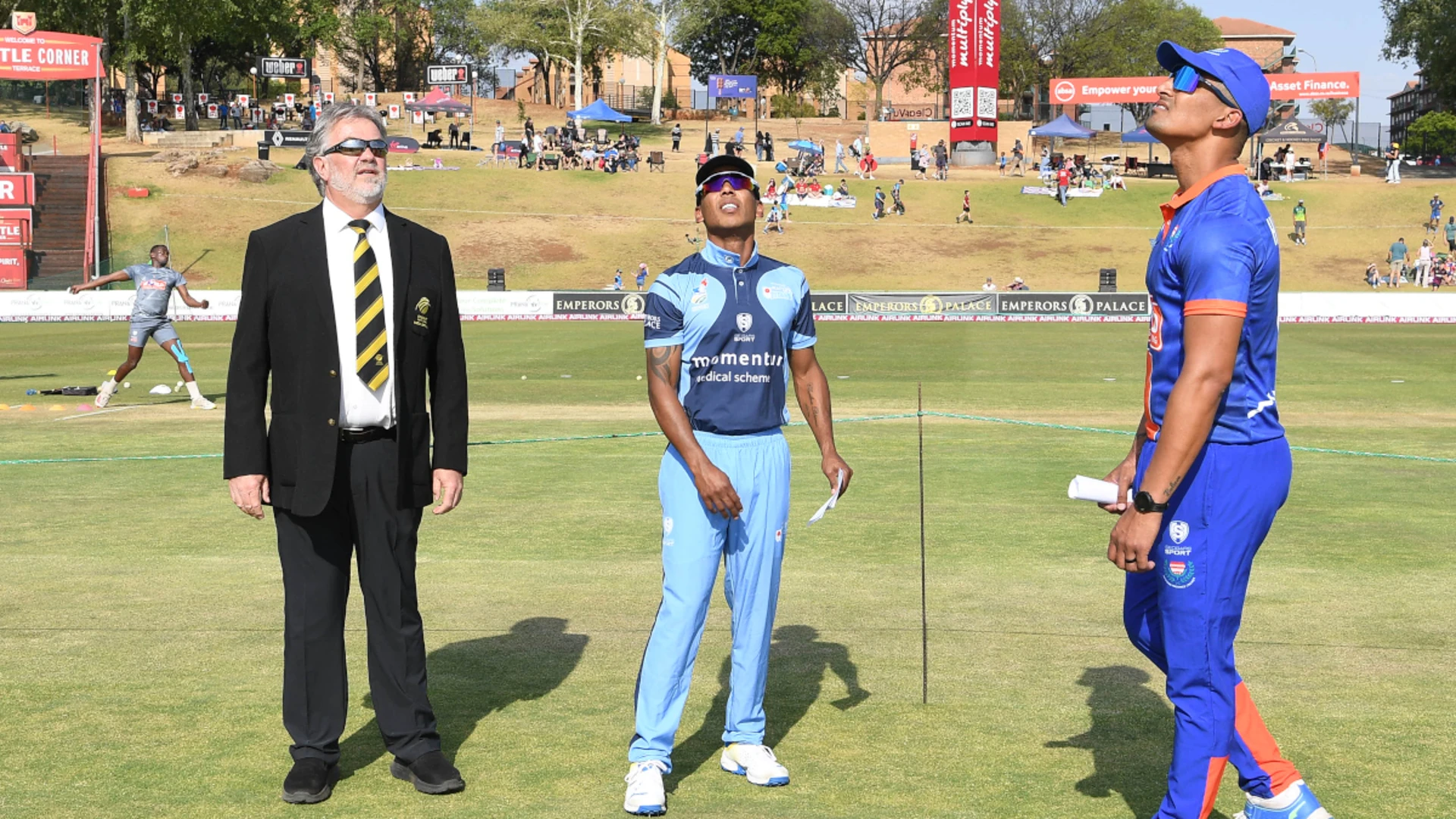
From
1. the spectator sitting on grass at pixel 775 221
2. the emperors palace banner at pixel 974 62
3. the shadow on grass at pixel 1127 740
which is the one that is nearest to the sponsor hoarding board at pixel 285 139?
the spectator sitting on grass at pixel 775 221

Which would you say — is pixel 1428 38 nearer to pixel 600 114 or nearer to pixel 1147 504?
pixel 600 114

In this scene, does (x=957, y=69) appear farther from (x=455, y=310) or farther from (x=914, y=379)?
(x=455, y=310)

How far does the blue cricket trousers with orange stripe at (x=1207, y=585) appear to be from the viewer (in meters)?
4.08

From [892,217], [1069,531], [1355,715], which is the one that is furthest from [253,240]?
[892,217]

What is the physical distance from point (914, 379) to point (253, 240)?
19.2m

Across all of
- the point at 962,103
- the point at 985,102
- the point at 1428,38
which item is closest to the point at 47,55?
the point at 962,103

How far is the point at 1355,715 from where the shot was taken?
19.6 ft

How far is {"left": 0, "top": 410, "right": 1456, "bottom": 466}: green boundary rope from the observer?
546 inches

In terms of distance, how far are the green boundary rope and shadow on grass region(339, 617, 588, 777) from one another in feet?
24.1

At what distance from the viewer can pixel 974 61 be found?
69875 millimetres

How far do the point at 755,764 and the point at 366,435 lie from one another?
1877mm

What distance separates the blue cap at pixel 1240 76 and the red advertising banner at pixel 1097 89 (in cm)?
7276

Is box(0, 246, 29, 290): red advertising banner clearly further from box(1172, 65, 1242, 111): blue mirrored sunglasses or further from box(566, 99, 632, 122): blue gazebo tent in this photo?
box(1172, 65, 1242, 111): blue mirrored sunglasses

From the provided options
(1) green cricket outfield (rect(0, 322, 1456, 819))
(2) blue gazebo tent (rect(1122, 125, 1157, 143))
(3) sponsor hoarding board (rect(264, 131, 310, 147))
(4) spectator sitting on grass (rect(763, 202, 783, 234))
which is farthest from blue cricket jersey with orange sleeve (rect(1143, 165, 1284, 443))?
(2) blue gazebo tent (rect(1122, 125, 1157, 143))
